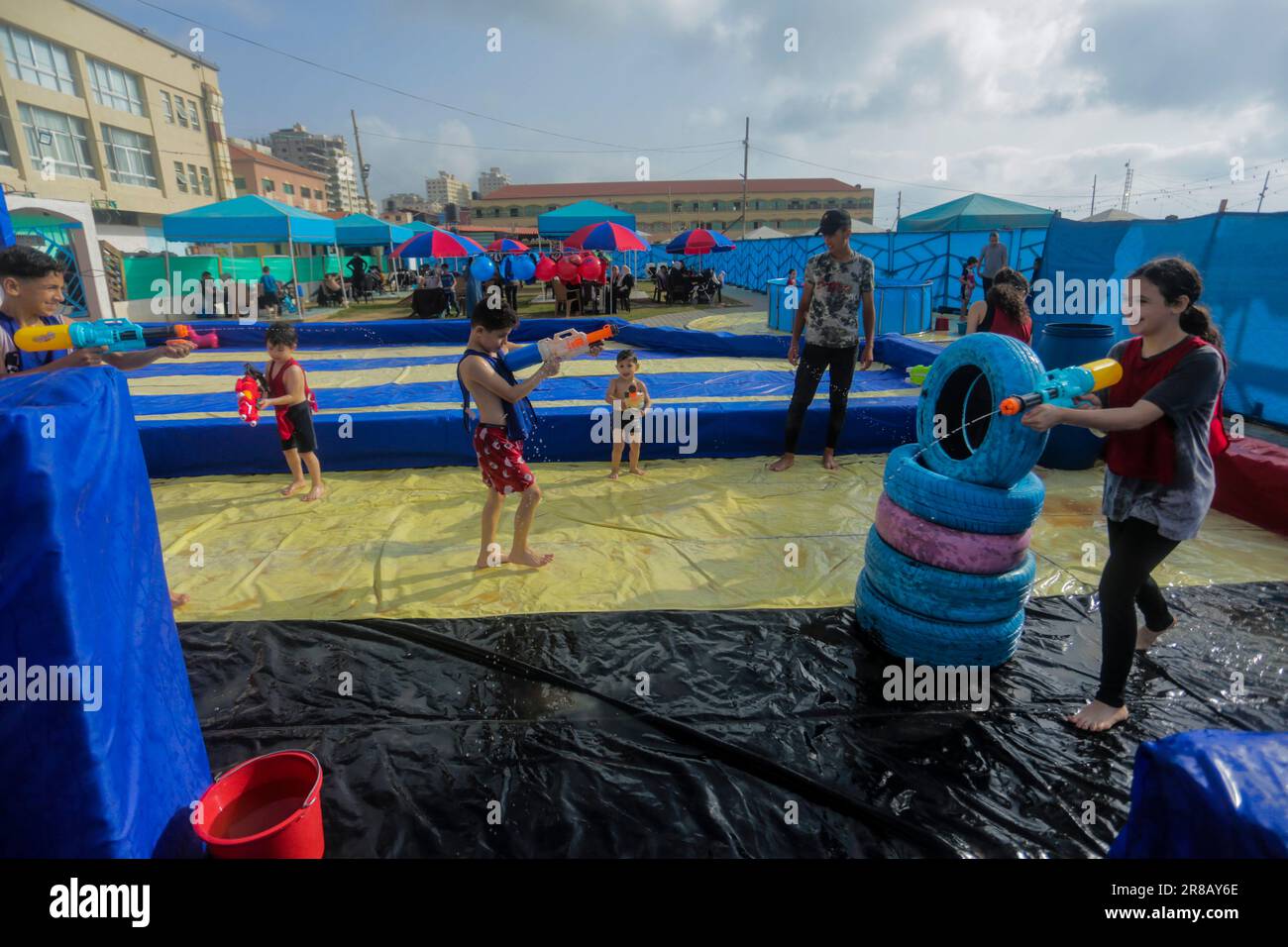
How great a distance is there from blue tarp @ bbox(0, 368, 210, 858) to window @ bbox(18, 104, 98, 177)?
128ft

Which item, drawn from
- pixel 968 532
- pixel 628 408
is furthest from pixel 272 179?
pixel 968 532

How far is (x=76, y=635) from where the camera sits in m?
1.63

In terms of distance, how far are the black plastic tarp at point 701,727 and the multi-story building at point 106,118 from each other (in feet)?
108

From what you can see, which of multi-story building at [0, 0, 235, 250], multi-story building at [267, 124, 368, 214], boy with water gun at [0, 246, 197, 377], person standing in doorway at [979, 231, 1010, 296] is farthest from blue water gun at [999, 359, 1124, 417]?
multi-story building at [267, 124, 368, 214]

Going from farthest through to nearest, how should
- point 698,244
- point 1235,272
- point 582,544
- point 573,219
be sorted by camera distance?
point 698,244 < point 573,219 < point 1235,272 < point 582,544

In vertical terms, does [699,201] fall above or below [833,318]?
above

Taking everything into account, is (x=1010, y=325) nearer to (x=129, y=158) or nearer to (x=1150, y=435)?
(x=1150, y=435)

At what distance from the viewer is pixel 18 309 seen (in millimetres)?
2959

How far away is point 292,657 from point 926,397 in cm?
350

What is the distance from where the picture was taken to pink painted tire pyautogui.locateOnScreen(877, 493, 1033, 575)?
3.02 metres

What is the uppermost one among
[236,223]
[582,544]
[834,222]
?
[236,223]

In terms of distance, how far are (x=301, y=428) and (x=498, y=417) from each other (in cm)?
259

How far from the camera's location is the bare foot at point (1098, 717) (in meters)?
2.80
